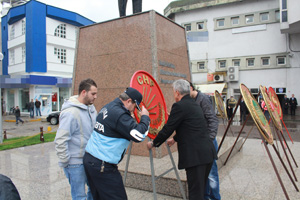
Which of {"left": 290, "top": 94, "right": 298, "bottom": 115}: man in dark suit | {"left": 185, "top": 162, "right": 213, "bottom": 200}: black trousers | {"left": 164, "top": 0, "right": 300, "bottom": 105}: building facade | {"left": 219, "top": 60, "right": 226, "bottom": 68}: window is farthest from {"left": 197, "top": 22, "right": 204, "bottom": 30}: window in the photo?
{"left": 185, "top": 162, "right": 213, "bottom": 200}: black trousers

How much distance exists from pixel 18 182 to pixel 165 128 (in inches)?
135

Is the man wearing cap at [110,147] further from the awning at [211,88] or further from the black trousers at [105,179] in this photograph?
the awning at [211,88]

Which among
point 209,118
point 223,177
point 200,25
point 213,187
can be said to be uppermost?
point 200,25

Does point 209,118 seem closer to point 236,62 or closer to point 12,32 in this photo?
point 236,62

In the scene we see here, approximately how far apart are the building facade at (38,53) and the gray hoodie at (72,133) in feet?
71.8

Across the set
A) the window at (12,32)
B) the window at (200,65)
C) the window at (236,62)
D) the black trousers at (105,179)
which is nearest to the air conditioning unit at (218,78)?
the window at (236,62)

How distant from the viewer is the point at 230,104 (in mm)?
16844

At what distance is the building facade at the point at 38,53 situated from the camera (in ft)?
73.3

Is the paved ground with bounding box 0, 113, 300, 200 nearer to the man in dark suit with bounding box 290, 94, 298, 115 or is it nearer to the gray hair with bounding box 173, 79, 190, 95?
the gray hair with bounding box 173, 79, 190, 95

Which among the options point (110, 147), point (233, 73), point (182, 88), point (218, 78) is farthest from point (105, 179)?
point (218, 78)

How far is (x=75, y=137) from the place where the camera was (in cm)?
266

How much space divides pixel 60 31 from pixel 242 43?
18.5 metres

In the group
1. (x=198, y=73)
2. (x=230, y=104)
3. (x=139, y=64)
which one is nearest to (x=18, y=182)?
(x=139, y=64)

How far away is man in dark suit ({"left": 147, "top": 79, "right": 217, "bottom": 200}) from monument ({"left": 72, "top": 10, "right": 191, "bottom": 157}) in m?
2.17
